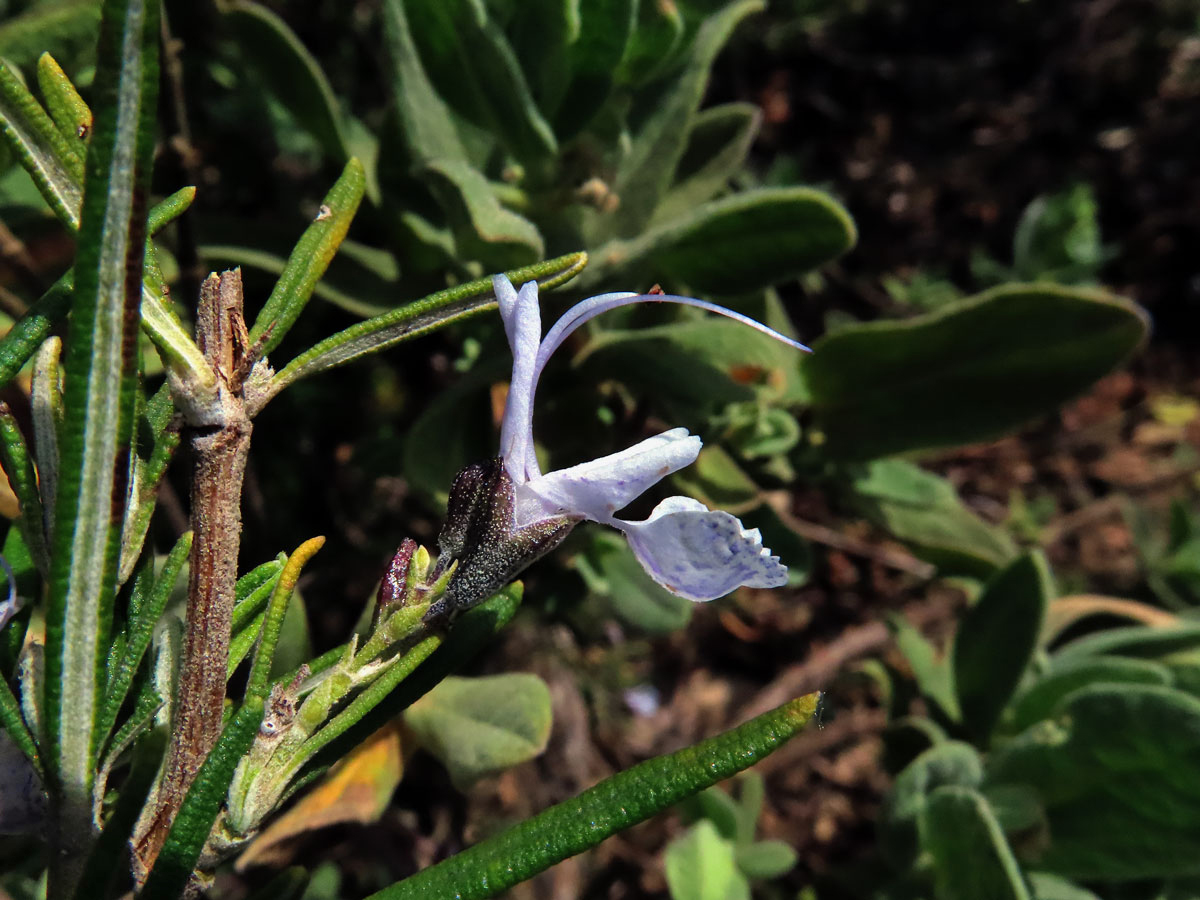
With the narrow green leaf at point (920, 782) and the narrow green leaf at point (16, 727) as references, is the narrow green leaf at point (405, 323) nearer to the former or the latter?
the narrow green leaf at point (16, 727)

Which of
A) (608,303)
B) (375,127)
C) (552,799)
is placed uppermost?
(608,303)

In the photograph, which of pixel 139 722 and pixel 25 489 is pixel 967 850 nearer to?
pixel 139 722

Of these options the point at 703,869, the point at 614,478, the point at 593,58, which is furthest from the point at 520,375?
the point at 703,869

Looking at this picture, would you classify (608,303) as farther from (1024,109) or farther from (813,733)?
(1024,109)

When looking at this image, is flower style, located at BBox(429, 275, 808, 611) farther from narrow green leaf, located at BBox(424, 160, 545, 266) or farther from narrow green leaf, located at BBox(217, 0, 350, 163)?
narrow green leaf, located at BBox(217, 0, 350, 163)

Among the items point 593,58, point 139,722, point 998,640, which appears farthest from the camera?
point 998,640

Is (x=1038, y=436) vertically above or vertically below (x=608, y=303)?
below

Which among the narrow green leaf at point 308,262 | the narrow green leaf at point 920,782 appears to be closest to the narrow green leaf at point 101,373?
the narrow green leaf at point 308,262

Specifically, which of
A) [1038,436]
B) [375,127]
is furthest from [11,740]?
[1038,436]
